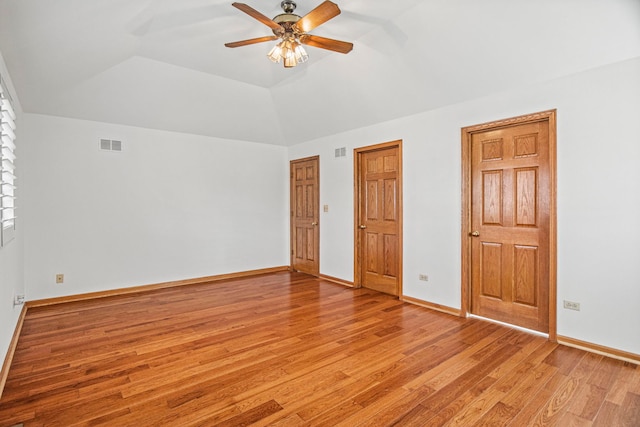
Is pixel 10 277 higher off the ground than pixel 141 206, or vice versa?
pixel 141 206

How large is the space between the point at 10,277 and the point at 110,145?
7.67 ft

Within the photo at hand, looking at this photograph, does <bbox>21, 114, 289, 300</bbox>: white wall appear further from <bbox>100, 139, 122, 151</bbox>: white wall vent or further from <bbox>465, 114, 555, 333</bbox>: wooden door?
<bbox>465, 114, 555, 333</bbox>: wooden door

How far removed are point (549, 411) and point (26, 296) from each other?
18.1ft

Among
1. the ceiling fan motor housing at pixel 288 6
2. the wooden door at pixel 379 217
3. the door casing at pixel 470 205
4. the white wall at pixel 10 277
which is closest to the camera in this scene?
the white wall at pixel 10 277

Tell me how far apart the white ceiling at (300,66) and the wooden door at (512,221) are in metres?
0.56

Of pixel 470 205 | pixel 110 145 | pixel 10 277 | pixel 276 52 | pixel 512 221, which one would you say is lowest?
pixel 10 277

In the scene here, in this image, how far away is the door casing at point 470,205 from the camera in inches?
121

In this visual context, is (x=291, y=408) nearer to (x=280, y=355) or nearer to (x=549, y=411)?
(x=280, y=355)

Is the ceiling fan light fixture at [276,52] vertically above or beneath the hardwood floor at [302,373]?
above

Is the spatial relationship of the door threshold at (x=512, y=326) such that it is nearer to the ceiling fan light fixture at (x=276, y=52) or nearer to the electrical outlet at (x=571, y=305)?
the electrical outlet at (x=571, y=305)

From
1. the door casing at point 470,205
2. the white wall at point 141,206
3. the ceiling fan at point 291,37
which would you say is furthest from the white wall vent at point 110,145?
the door casing at point 470,205

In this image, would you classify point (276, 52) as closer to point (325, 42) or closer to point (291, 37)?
point (291, 37)

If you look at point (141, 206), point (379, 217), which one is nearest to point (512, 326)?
point (379, 217)

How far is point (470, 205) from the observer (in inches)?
148
